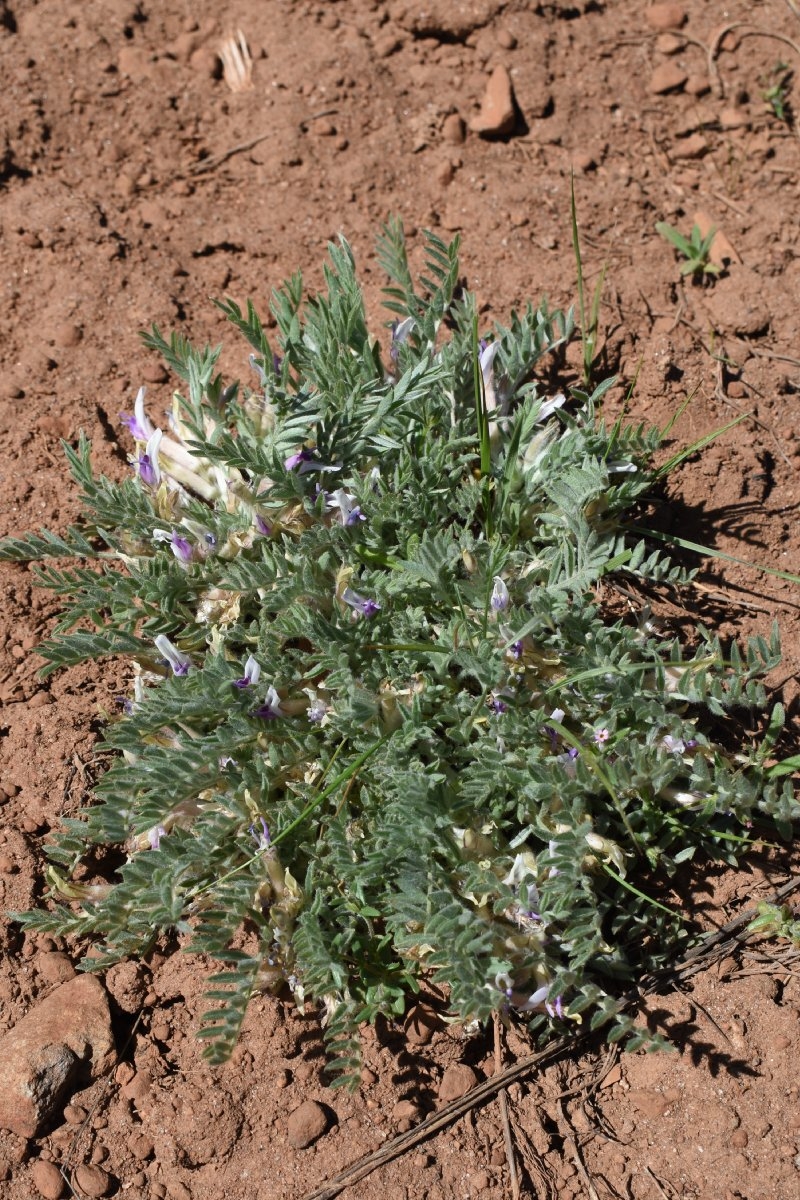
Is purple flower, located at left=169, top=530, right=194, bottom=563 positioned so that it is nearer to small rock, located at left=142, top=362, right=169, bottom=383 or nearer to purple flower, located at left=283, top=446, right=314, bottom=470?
purple flower, located at left=283, top=446, right=314, bottom=470

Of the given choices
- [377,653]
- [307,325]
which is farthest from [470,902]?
[307,325]

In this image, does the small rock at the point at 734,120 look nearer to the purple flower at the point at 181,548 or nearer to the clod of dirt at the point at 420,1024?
the purple flower at the point at 181,548

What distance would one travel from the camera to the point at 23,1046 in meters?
3.00

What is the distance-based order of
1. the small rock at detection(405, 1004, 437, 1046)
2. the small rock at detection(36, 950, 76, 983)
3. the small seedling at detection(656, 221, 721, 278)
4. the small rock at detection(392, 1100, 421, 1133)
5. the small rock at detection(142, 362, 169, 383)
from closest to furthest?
the small rock at detection(392, 1100, 421, 1133)
the small rock at detection(405, 1004, 437, 1046)
the small rock at detection(36, 950, 76, 983)
the small rock at detection(142, 362, 169, 383)
the small seedling at detection(656, 221, 721, 278)

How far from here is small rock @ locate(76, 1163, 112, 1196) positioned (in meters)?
2.92

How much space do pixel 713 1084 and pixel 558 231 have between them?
3.09 m

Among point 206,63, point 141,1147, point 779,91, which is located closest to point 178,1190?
point 141,1147

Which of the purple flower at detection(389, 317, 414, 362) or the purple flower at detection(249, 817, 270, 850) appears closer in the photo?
the purple flower at detection(249, 817, 270, 850)

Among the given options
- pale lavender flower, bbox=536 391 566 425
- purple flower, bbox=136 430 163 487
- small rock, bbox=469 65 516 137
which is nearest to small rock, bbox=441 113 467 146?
small rock, bbox=469 65 516 137

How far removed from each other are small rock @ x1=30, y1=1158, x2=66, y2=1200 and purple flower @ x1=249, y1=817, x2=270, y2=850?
100cm

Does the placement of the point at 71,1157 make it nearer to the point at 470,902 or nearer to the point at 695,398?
the point at 470,902

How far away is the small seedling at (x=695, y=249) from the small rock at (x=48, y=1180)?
3.68 metres

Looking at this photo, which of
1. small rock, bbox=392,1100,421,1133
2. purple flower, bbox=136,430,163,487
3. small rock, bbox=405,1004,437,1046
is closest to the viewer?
small rock, bbox=392,1100,421,1133

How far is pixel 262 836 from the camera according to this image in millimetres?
2961
